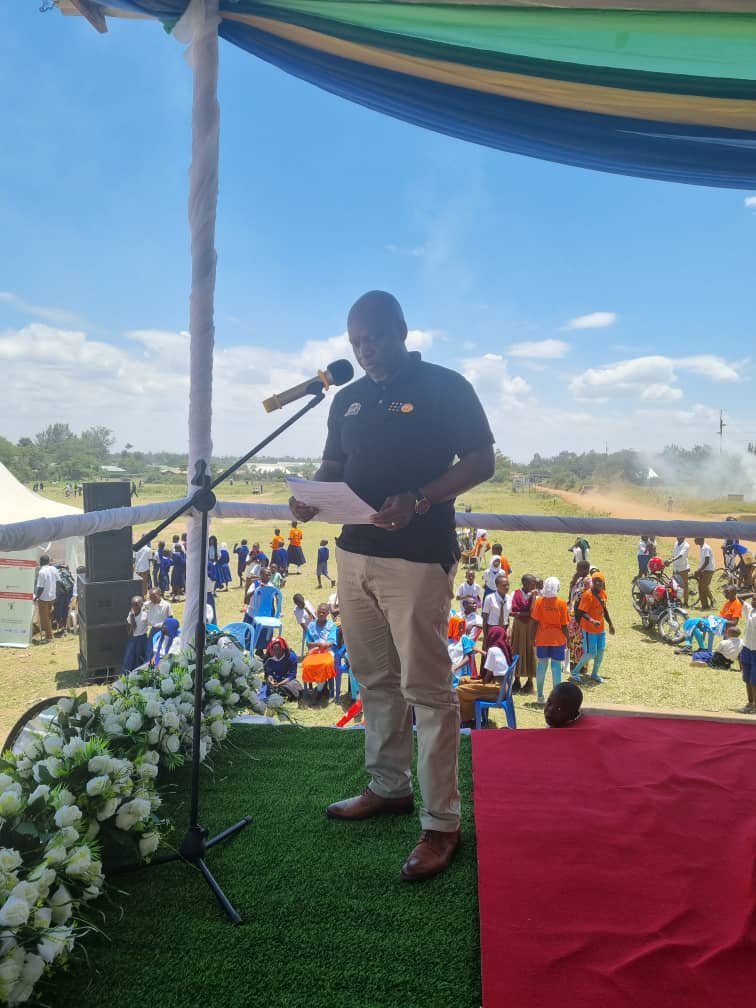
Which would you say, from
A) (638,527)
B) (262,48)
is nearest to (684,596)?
(638,527)

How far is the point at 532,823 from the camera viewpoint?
175 centimetres

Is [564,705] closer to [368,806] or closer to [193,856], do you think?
[368,806]

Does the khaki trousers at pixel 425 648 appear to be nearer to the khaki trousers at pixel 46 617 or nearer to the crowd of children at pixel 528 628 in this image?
the crowd of children at pixel 528 628

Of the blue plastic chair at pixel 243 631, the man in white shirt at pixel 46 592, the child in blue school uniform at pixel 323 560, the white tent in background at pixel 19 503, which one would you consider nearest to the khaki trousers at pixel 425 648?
the blue plastic chair at pixel 243 631

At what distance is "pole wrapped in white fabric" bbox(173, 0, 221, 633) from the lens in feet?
7.73

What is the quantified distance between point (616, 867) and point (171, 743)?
1.31m

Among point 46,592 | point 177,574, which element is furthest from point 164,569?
point 46,592

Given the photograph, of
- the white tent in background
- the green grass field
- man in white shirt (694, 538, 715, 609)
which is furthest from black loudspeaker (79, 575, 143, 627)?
man in white shirt (694, 538, 715, 609)

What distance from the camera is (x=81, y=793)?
1.51m

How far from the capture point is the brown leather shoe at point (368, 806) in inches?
71.5

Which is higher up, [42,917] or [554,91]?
[554,91]

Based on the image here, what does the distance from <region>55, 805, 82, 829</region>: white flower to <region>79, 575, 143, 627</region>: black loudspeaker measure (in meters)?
4.30

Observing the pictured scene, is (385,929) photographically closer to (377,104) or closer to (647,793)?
(647,793)

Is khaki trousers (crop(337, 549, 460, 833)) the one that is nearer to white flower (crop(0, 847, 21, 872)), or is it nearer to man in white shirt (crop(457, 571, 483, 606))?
white flower (crop(0, 847, 21, 872))
